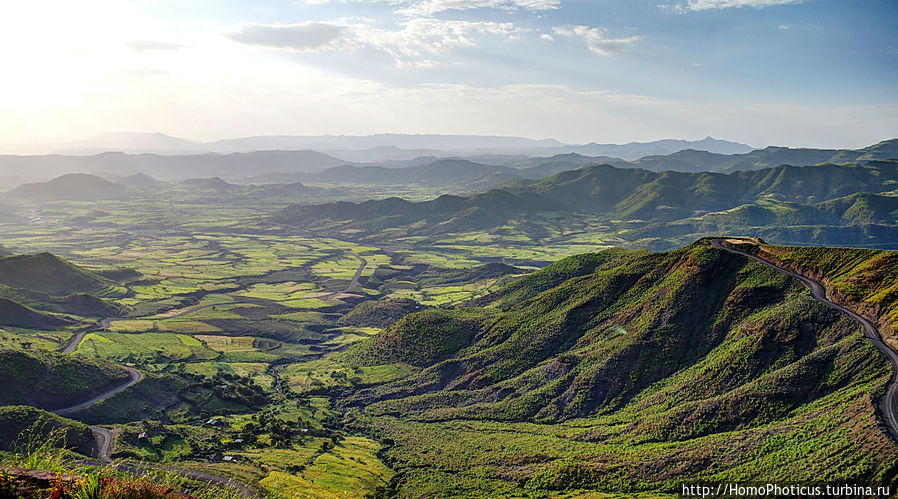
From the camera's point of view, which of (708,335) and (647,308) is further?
(647,308)

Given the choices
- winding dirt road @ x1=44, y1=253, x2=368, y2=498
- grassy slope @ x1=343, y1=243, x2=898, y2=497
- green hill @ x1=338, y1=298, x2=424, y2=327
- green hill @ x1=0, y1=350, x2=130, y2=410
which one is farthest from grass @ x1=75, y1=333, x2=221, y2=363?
grassy slope @ x1=343, y1=243, x2=898, y2=497

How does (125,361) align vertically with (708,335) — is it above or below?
below

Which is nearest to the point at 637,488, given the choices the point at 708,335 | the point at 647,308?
the point at 708,335

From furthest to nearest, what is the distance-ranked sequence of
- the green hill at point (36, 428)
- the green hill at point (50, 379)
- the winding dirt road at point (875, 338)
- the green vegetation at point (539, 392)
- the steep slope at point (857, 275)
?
the green hill at point (50, 379), the green hill at point (36, 428), the steep slope at point (857, 275), the green vegetation at point (539, 392), the winding dirt road at point (875, 338)

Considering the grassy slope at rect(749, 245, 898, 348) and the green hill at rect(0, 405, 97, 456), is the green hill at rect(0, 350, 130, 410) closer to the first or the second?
the green hill at rect(0, 405, 97, 456)

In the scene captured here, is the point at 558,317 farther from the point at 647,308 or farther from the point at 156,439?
the point at 156,439

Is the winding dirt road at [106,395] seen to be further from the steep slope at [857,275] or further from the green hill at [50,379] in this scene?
the steep slope at [857,275]

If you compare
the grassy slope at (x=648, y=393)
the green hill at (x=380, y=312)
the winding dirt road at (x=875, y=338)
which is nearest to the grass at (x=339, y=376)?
the grassy slope at (x=648, y=393)
